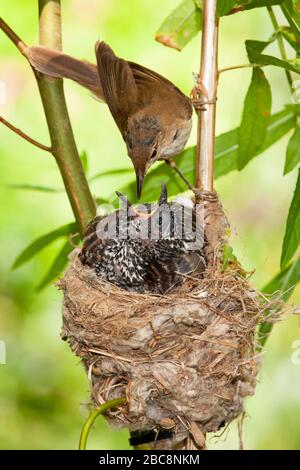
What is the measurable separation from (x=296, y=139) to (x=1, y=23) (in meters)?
1.14

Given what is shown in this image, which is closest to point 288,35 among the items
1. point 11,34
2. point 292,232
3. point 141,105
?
point 292,232

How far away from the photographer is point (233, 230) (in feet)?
12.1

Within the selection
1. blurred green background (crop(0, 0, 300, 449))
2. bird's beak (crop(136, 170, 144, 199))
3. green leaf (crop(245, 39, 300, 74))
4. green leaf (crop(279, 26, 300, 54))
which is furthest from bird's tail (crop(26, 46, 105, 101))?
blurred green background (crop(0, 0, 300, 449))

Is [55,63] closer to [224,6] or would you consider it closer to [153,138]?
[224,6]

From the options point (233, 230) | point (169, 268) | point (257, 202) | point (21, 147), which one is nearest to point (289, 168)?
point (233, 230)

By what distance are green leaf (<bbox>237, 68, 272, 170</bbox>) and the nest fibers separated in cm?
24

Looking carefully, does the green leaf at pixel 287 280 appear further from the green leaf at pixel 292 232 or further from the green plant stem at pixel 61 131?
the green plant stem at pixel 61 131

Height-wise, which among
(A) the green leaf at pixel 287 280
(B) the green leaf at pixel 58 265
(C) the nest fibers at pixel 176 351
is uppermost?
(B) the green leaf at pixel 58 265

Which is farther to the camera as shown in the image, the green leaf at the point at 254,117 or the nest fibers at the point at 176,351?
the green leaf at the point at 254,117

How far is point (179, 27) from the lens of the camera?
3.64 meters

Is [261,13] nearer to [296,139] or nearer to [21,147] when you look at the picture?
[21,147]

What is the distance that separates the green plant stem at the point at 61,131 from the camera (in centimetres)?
320

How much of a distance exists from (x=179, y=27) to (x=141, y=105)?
3.68ft

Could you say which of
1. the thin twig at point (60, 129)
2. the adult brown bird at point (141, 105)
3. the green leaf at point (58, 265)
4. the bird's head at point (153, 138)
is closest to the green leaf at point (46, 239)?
the green leaf at point (58, 265)
